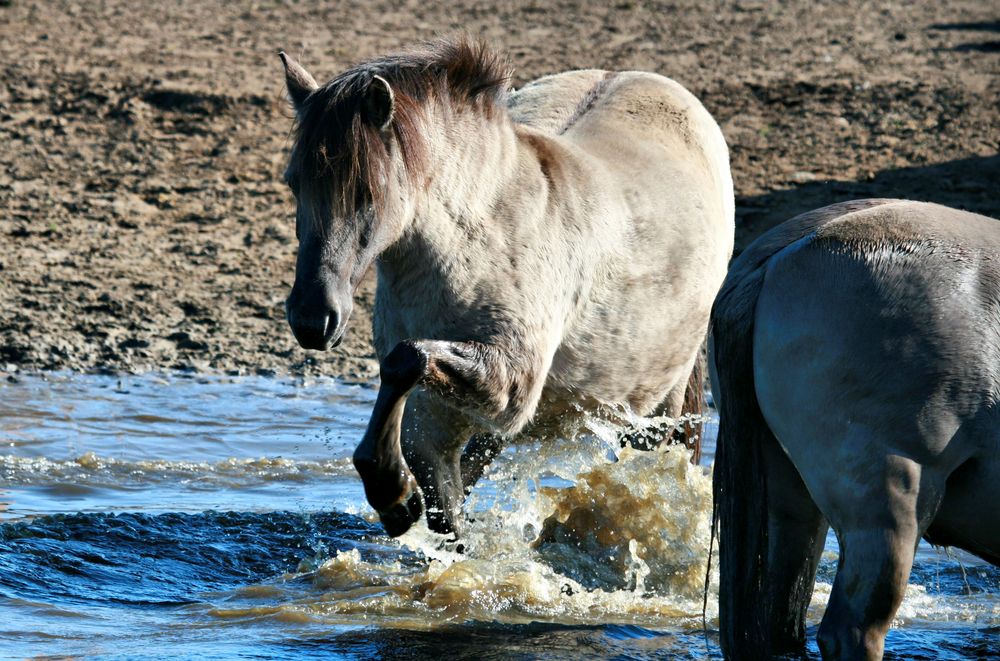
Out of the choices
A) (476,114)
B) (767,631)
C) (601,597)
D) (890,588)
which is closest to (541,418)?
(601,597)

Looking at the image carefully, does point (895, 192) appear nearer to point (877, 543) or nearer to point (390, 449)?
point (390, 449)

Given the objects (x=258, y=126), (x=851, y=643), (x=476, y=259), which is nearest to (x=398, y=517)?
(x=476, y=259)

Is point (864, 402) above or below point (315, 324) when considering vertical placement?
above

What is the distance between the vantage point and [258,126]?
32.6ft

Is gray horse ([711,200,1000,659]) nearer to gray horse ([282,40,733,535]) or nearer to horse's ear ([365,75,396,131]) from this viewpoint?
gray horse ([282,40,733,535])

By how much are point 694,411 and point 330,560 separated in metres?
1.64

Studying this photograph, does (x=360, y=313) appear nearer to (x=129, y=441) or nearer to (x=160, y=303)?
(x=160, y=303)

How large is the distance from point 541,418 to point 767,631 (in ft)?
5.64

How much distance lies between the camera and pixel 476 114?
4230 millimetres

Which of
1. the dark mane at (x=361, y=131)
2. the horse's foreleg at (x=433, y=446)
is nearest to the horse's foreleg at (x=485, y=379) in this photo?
the horse's foreleg at (x=433, y=446)

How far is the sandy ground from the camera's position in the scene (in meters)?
7.47

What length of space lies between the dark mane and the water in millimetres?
1248

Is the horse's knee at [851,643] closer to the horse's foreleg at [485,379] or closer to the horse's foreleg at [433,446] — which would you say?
the horse's foreleg at [485,379]

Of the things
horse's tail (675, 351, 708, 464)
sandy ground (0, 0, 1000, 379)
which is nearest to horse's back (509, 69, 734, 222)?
horse's tail (675, 351, 708, 464)
